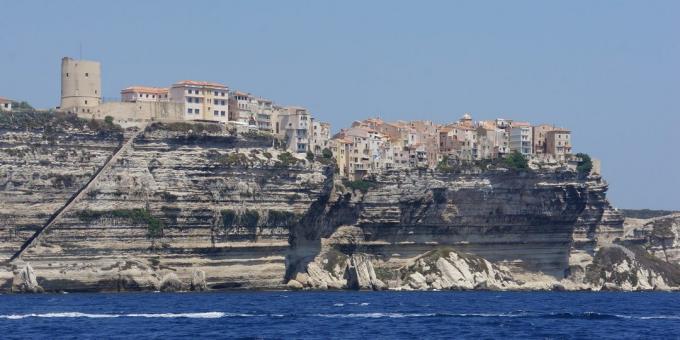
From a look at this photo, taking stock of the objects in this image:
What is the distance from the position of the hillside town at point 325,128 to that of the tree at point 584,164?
2.78ft

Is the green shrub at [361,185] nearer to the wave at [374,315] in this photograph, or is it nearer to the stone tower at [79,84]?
the stone tower at [79,84]

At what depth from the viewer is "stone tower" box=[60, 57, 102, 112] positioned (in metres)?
93.4

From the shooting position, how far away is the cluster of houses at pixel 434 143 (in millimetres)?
106938

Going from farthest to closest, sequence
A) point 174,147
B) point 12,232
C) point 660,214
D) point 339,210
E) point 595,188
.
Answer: point 660,214, point 595,188, point 339,210, point 174,147, point 12,232

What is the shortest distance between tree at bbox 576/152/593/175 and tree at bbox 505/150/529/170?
4.77m

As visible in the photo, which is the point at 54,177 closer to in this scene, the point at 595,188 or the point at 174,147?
the point at 174,147

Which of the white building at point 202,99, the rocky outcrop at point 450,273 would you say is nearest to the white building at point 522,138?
the rocky outcrop at point 450,273

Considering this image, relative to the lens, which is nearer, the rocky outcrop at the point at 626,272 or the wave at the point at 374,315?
the wave at the point at 374,315

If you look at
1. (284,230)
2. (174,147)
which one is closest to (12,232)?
(174,147)

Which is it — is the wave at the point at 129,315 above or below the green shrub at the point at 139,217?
below

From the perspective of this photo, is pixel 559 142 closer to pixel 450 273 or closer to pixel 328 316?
pixel 450 273

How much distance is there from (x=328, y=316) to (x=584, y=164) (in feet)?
164

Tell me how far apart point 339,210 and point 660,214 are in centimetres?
4610

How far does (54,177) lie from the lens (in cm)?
8488
